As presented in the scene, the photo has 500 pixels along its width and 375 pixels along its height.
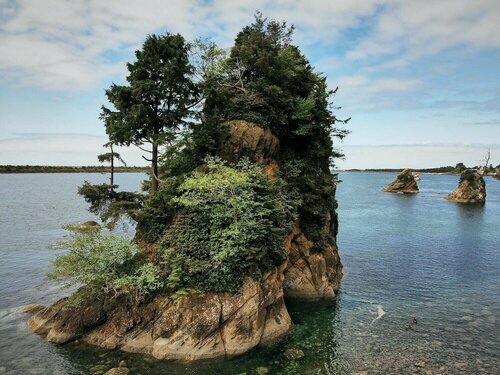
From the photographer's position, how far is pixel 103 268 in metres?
24.7

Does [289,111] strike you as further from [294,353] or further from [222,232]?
[294,353]

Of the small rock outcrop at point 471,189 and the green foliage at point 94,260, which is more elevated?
the small rock outcrop at point 471,189

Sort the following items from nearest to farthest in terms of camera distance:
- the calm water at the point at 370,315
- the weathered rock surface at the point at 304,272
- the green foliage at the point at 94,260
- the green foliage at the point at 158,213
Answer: the calm water at the point at 370,315 → the green foliage at the point at 94,260 → the green foliage at the point at 158,213 → the weathered rock surface at the point at 304,272

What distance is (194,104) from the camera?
2992 centimetres

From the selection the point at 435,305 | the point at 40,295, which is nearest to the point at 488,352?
the point at 435,305

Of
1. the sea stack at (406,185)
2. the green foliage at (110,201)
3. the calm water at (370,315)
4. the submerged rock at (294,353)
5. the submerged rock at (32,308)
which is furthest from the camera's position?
the sea stack at (406,185)

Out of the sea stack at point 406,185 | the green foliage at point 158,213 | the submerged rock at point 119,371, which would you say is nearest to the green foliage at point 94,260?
the green foliage at point 158,213

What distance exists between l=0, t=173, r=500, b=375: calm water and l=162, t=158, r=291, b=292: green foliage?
5117mm

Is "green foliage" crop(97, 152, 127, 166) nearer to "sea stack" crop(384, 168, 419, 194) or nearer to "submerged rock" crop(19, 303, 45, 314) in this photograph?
"submerged rock" crop(19, 303, 45, 314)

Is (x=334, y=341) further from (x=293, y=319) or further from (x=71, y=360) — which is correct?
(x=71, y=360)

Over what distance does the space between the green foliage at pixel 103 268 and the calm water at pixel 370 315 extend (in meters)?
3.86

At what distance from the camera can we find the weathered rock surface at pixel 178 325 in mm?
21938

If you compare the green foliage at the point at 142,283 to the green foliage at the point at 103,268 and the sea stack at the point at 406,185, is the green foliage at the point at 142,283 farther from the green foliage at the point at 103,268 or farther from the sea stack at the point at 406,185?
the sea stack at the point at 406,185

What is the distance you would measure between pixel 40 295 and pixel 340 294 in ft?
90.4
